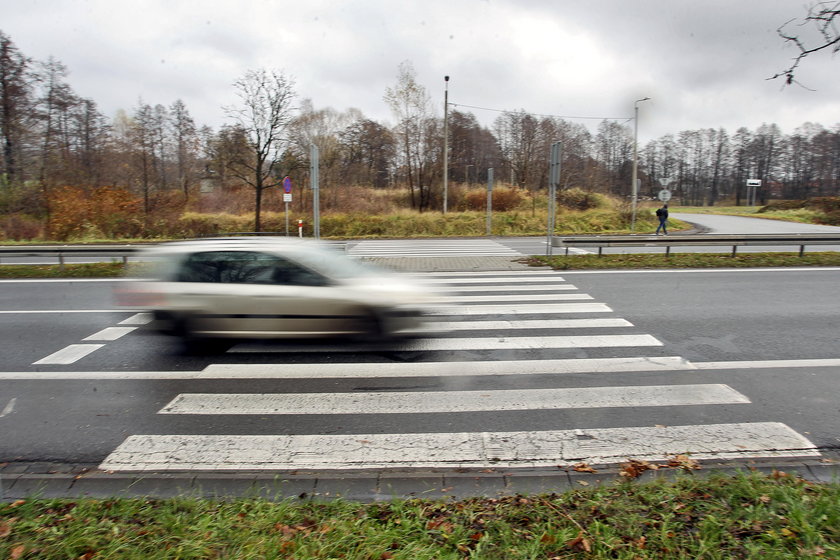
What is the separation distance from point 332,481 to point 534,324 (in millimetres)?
5276

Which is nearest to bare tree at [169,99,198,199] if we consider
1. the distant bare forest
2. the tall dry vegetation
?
the distant bare forest

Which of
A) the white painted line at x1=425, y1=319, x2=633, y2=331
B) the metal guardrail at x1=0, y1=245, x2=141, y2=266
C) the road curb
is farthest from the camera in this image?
the metal guardrail at x1=0, y1=245, x2=141, y2=266

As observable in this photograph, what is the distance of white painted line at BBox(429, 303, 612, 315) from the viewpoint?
919 centimetres

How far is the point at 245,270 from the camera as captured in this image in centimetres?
675

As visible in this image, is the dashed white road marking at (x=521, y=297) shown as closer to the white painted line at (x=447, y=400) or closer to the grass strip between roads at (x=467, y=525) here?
the white painted line at (x=447, y=400)

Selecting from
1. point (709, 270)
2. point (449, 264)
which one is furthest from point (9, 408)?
point (709, 270)

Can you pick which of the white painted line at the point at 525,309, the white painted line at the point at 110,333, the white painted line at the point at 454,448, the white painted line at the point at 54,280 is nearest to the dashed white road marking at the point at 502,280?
the white painted line at the point at 525,309

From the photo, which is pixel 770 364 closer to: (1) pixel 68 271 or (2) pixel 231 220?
(1) pixel 68 271

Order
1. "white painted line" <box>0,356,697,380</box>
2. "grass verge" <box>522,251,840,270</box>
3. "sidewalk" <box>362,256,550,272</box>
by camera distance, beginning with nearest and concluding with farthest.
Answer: "white painted line" <box>0,356,697,380</box>, "grass verge" <box>522,251,840,270</box>, "sidewalk" <box>362,256,550,272</box>

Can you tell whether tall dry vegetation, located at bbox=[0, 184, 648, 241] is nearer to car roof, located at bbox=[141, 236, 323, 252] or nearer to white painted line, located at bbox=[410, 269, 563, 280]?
white painted line, located at bbox=[410, 269, 563, 280]

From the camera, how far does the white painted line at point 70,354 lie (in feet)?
21.6

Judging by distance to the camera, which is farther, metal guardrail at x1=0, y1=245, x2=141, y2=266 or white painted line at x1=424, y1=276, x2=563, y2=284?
metal guardrail at x1=0, y1=245, x2=141, y2=266

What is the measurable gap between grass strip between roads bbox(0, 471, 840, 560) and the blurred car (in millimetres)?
3454

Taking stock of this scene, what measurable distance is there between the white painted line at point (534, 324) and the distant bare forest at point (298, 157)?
67.8 ft
